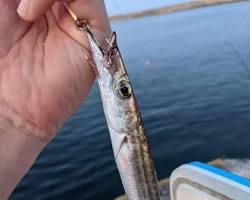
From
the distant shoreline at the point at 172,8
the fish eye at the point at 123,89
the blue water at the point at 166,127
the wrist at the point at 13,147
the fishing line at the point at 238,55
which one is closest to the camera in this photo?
the fish eye at the point at 123,89

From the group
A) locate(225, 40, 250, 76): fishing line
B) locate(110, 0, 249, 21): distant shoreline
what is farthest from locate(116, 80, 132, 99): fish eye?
locate(110, 0, 249, 21): distant shoreline

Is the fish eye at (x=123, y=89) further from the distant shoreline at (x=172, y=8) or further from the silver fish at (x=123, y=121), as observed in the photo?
the distant shoreline at (x=172, y=8)

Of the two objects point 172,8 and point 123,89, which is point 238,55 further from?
point 172,8

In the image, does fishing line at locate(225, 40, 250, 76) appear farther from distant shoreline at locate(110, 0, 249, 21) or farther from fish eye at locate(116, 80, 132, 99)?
distant shoreline at locate(110, 0, 249, 21)

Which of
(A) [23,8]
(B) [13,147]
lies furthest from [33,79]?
(A) [23,8]

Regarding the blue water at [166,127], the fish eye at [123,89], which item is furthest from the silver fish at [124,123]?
the blue water at [166,127]
